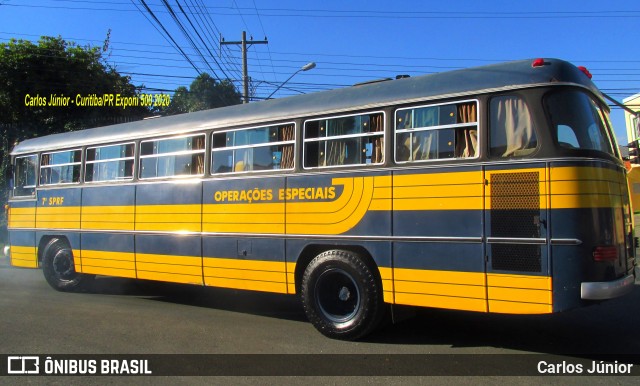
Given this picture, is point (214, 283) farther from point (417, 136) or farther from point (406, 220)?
point (417, 136)

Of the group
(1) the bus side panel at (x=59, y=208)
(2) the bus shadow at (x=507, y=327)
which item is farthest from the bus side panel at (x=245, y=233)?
(1) the bus side panel at (x=59, y=208)

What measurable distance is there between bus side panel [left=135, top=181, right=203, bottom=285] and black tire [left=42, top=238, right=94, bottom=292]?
213 centimetres

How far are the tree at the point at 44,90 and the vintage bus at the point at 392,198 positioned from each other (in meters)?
12.2

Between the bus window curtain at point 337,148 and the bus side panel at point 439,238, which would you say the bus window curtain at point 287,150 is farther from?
the bus side panel at point 439,238

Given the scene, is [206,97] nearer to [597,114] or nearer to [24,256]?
[24,256]

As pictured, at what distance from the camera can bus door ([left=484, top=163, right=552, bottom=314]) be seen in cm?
463

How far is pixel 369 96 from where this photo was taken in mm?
5883

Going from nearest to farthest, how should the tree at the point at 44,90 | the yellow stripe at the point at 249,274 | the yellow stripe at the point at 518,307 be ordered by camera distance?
the yellow stripe at the point at 518,307
the yellow stripe at the point at 249,274
the tree at the point at 44,90

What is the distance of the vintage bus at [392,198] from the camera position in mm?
4664

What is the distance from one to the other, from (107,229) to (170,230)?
63.3 inches

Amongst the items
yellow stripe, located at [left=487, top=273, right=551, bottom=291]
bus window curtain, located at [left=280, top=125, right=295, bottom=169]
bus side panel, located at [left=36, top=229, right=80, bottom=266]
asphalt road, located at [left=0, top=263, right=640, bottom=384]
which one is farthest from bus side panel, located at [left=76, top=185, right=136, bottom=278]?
yellow stripe, located at [left=487, top=273, right=551, bottom=291]

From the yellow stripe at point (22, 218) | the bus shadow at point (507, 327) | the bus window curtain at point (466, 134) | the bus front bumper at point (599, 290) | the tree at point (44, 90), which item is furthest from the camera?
the tree at point (44, 90)

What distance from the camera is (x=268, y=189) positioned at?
648 centimetres

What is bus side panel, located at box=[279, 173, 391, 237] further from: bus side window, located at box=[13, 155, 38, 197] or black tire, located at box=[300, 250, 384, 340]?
bus side window, located at box=[13, 155, 38, 197]
